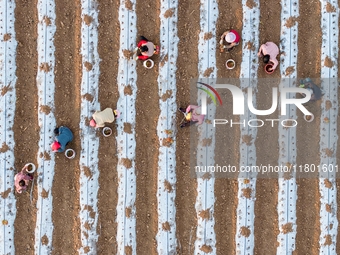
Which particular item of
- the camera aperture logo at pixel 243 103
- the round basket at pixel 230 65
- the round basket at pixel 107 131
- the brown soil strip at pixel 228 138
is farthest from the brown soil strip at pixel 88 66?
the round basket at pixel 230 65

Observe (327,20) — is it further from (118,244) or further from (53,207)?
(53,207)

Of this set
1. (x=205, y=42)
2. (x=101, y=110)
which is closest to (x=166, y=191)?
(x=101, y=110)

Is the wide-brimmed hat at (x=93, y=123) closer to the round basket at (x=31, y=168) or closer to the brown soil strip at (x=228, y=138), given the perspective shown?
the round basket at (x=31, y=168)

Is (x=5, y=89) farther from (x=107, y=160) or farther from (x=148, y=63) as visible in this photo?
(x=148, y=63)

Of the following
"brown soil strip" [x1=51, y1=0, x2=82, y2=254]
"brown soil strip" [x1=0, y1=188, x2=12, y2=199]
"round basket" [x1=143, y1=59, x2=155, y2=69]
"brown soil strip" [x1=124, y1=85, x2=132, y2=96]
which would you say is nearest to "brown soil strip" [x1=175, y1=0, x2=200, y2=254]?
"round basket" [x1=143, y1=59, x2=155, y2=69]

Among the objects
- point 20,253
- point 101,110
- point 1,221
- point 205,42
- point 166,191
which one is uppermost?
point 205,42
